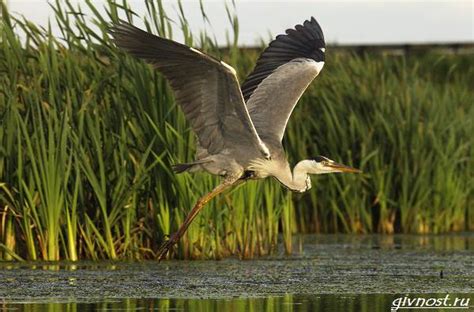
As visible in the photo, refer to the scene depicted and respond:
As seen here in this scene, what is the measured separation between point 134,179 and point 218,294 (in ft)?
6.23

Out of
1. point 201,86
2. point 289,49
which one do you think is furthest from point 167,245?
point 289,49

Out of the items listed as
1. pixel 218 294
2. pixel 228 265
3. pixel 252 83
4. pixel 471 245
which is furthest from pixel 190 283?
pixel 471 245

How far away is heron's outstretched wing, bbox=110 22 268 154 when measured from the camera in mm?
7789

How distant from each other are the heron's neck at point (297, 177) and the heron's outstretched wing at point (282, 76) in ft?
0.98

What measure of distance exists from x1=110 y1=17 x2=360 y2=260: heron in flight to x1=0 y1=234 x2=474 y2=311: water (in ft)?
1.54

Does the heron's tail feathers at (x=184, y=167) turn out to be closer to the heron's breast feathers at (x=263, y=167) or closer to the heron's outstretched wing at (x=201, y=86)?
the heron's outstretched wing at (x=201, y=86)

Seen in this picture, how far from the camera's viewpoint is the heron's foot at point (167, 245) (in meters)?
8.90

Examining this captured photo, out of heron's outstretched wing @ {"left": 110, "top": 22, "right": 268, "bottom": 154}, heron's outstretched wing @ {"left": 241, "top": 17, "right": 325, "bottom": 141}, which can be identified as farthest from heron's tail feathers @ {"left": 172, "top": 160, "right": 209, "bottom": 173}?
heron's outstretched wing @ {"left": 241, "top": 17, "right": 325, "bottom": 141}

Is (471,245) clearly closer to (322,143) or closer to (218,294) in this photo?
(322,143)

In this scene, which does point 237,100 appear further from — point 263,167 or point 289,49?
point 289,49

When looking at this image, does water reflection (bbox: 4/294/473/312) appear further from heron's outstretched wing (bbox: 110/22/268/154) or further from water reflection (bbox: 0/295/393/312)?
heron's outstretched wing (bbox: 110/22/268/154)

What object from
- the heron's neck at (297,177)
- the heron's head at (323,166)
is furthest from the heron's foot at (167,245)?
the heron's head at (323,166)

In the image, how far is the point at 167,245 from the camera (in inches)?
352

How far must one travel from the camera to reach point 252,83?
9.68 meters
